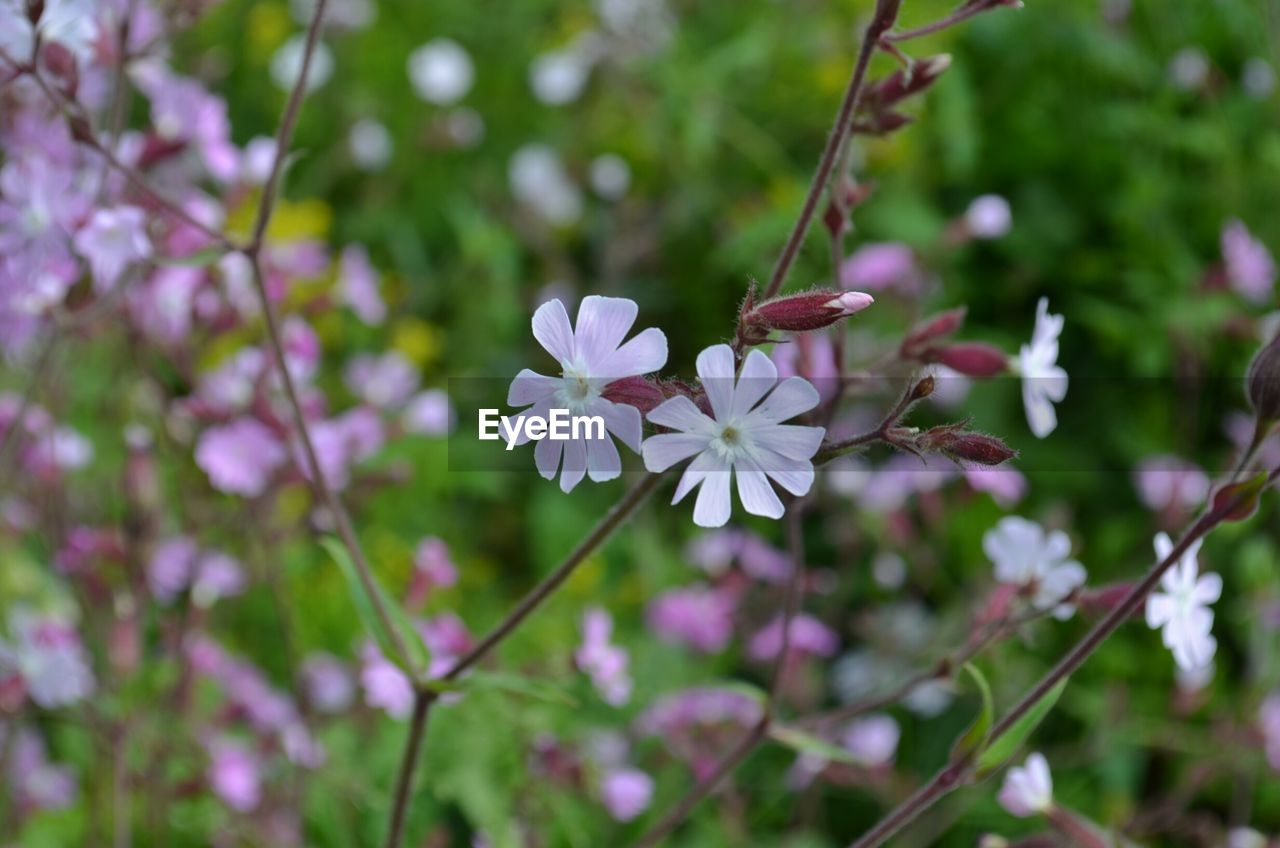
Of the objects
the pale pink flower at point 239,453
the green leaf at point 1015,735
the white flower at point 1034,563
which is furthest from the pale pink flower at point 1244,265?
the pale pink flower at point 239,453

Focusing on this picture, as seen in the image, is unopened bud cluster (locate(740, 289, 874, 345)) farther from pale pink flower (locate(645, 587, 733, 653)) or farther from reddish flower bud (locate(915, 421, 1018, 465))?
pale pink flower (locate(645, 587, 733, 653))

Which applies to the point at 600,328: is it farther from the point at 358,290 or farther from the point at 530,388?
the point at 358,290

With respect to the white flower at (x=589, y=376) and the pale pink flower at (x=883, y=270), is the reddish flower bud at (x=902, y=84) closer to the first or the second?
the white flower at (x=589, y=376)

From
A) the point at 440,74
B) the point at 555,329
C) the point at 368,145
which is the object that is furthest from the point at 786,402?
the point at 440,74

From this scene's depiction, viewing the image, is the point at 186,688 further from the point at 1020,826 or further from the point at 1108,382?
the point at 1108,382

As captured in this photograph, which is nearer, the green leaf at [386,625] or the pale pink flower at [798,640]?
the green leaf at [386,625]

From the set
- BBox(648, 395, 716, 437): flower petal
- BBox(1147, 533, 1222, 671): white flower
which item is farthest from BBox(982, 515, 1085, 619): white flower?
BBox(648, 395, 716, 437): flower petal
